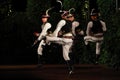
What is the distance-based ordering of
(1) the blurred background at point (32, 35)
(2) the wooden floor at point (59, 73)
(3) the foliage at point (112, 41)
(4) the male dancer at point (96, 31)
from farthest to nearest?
1. (1) the blurred background at point (32, 35)
2. (4) the male dancer at point (96, 31)
3. (3) the foliage at point (112, 41)
4. (2) the wooden floor at point (59, 73)

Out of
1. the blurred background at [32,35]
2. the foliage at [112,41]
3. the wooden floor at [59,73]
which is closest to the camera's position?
the wooden floor at [59,73]

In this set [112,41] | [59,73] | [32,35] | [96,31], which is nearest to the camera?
[59,73]

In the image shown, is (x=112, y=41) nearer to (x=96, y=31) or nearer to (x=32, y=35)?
(x=96, y=31)

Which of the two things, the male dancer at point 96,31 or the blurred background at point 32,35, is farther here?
the blurred background at point 32,35

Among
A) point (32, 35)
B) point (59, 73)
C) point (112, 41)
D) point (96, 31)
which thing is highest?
point (96, 31)

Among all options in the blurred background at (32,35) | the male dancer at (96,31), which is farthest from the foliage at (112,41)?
the blurred background at (32,35)

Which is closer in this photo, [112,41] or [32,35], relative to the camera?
[112,41]

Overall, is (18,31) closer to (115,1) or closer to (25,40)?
(25,40)

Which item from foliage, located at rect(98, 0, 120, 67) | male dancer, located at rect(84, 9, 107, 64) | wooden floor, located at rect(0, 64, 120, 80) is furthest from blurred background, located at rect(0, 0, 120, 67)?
wooden floor, located at rect(0, 64, 120, 80)

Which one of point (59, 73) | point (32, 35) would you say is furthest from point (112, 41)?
point (32, 35)

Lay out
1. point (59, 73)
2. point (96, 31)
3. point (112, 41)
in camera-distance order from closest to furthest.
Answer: point (59, 73)
point (112, 41)
point (96, 31)

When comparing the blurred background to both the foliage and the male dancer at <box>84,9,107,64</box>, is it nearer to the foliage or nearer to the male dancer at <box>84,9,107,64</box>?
the male dancer at <box>84,9,107,64</box>

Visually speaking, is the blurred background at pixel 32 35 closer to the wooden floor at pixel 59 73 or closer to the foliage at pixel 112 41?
the foliage at pixel 112 41

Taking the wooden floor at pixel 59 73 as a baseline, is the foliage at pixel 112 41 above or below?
above
